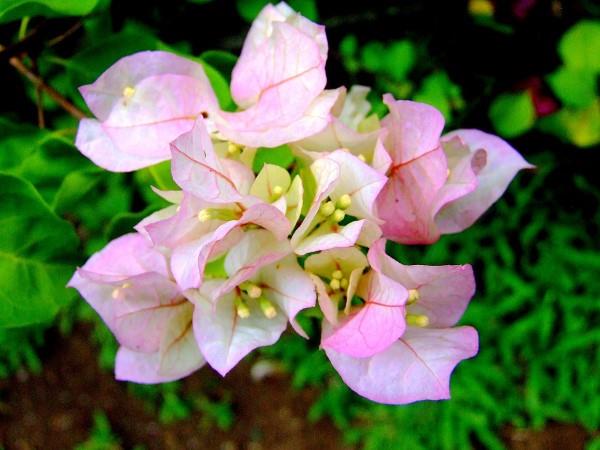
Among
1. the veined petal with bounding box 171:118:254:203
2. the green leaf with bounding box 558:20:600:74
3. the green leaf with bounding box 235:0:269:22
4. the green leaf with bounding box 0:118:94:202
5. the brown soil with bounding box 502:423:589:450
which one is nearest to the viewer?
the veined petal with bounding box 171:118:254:203

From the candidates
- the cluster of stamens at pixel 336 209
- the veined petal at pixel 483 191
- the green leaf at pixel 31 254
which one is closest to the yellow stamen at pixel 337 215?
the cluster of stamens at pixel 336 209

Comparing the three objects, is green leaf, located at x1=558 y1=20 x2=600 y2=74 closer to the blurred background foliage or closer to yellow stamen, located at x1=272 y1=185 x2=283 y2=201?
the blurred background foliage

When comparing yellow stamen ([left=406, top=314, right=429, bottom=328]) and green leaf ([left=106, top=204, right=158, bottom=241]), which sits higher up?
green leaf ([left=106, top=204, right=158, bottom=241])

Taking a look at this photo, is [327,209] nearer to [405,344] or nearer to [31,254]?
[405,344]

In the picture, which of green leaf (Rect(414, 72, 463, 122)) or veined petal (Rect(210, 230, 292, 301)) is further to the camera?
green leaf (Rect(414, 72, 463, 122))

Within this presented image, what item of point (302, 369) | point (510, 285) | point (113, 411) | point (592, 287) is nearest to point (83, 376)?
point (113, 411)

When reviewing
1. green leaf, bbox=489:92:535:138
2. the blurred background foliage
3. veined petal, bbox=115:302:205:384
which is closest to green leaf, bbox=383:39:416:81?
the blurred background foliage

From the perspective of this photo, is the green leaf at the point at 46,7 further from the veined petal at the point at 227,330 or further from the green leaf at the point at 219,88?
the veined petal at the point at 227,330

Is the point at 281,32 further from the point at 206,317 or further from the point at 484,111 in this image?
the point at 484,111
